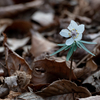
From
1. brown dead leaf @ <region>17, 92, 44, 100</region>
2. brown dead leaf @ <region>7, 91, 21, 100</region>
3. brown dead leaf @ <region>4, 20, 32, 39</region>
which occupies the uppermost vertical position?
brown dead leaf @ <region>4, 20, 32, 39</region>

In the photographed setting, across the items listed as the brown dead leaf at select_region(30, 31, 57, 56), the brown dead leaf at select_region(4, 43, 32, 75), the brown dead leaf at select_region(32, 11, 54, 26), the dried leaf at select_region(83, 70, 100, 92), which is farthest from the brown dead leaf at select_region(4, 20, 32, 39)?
the dried leaf at select_region(83, 70, 100, 92)

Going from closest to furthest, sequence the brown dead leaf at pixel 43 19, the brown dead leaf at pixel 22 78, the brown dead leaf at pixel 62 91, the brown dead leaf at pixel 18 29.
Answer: the brown dead leaf at pixel 62 91
the brown dead leaf at pixel 22 78
the brown dead leaf at pixel 18 29
the brown dead leaf at pixel 43 19

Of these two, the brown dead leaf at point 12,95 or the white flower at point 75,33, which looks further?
the brown dead leaf at point 12,95

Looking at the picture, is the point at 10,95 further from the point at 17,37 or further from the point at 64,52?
the point at 17,37

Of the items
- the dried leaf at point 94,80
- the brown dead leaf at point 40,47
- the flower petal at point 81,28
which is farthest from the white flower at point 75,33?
the brown dead leaf at point 40,47

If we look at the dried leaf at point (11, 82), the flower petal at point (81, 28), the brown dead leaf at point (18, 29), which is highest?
the flower petal at point (81, 28)

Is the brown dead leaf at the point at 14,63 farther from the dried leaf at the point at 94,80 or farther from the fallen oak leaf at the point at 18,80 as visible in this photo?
the dried leaf at the point at 94,80

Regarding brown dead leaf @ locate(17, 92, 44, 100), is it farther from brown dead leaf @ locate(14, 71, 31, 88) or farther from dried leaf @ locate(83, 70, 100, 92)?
dried leaf @ locate(83, 70, 100, 92)
